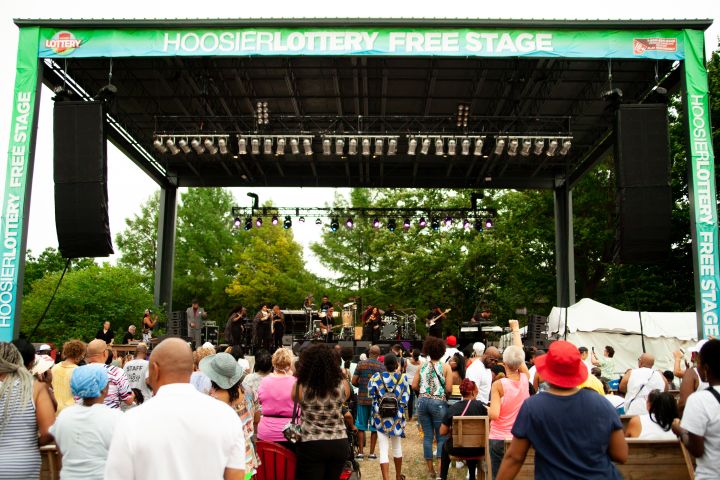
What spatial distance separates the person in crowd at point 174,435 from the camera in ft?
6.92

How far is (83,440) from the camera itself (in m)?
3.39

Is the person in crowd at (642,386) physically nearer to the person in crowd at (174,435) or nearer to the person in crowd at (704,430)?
the person in crowd at (704,430)

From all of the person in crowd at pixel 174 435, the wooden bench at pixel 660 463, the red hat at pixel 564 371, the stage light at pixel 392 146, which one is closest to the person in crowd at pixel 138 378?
the wooden bench at pixel 660 463

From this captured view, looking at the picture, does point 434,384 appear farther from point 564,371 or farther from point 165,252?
point 165,252

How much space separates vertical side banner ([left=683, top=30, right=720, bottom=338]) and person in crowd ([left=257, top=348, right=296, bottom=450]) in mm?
8540

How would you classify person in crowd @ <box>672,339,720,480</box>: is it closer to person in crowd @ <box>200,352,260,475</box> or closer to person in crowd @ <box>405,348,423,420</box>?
person in crowd @ <box>200,352,260,475</box>

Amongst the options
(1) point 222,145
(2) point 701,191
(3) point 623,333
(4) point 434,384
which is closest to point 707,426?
(4) point 434,384

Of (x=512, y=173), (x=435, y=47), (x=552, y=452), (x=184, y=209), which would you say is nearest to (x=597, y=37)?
(x=435, y=47)

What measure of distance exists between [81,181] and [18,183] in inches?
44.3

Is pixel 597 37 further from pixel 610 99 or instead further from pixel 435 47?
pixel 435 47

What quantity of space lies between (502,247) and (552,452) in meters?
25.5

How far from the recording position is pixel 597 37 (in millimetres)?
11891

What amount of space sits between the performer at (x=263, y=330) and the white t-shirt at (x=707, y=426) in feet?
47.7

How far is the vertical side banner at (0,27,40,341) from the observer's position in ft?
35.8
